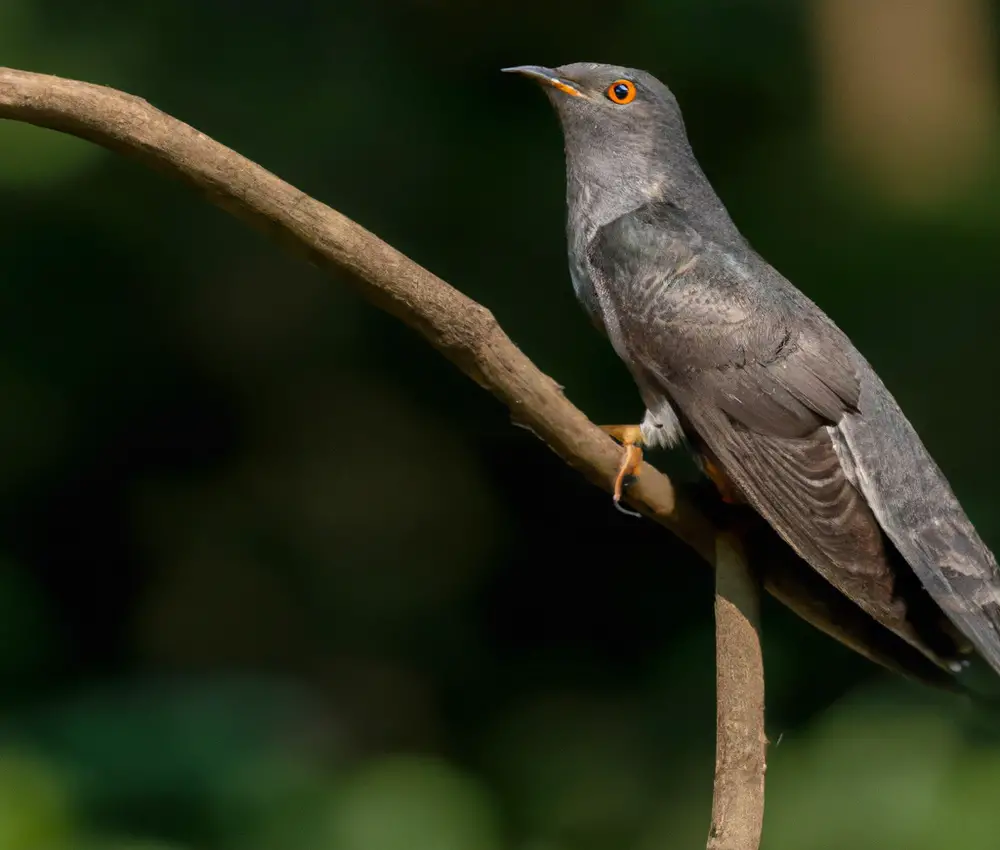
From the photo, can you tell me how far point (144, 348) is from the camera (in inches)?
185

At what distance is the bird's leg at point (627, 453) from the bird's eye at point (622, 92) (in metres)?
0.89

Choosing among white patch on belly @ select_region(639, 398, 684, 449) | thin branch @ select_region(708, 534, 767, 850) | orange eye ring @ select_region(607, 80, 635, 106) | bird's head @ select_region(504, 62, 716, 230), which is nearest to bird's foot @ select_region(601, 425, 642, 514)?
white patch on belly @ select_region(639, 398, 684, 449)

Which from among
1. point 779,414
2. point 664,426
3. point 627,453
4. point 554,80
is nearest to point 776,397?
point 779,414

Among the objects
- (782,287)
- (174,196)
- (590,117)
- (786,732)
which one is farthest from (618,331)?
(174,196)

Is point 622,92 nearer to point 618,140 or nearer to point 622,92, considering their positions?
point 622,92

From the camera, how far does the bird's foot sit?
238 cm

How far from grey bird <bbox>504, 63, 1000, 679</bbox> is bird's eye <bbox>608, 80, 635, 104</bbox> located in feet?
0.52

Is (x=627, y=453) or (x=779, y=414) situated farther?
(x=779, y=414)

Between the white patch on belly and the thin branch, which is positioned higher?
the white patch on belly

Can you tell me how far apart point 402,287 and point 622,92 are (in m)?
1.34

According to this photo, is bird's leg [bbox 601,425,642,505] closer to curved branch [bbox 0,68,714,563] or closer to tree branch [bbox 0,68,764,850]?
tree branch [bbox 0,68,764,850]

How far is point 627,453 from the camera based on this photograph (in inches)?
95.5

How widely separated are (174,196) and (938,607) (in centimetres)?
312

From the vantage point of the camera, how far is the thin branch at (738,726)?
218 cm
